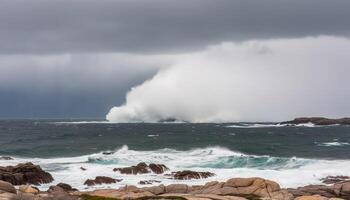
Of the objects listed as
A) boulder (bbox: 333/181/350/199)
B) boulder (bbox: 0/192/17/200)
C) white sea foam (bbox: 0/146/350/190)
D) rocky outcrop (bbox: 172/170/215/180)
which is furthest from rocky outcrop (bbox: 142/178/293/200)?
rocky outcrop (bbox: 172/170/215/180)

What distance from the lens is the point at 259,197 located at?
40062 mm

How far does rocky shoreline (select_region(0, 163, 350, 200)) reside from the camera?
34719 mm

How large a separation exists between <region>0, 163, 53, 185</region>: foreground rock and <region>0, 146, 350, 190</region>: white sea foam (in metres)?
1.53

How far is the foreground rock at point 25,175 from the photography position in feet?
189

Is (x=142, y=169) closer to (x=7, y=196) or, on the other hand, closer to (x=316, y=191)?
(x=316, y=191)

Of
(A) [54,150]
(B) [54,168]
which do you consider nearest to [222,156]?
(B) [54,168]

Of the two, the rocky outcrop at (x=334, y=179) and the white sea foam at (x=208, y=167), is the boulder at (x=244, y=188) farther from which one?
the rocky outcrop at (x=334, y=179)

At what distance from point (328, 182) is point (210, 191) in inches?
727

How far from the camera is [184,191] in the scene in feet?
147

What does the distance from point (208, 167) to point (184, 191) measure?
2881 cm

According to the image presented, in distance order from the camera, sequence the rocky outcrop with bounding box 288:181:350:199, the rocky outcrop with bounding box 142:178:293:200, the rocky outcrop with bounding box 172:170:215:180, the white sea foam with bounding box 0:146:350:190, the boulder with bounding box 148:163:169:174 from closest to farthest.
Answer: the rocky outcrop with bounding box 142:178:293:200 < the rocky outcrop with bounding box 288:181:350:199 < the white sea foam with bounding box 0:146:350:190 < the rocky outcrop with bounding box 172:170:215:180 < the boulder with bounding box 148:163:169:174

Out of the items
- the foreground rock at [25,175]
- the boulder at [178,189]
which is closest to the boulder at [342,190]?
the boulder at [178,189]

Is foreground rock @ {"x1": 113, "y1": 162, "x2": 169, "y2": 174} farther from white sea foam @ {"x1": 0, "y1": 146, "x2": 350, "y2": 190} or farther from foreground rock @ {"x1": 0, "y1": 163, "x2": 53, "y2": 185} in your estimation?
foreground rock @ {"x1": 0, "y1": 163, "x2": 53, "y2": 185}

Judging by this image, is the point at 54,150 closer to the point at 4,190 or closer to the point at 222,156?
the point at 222,156
